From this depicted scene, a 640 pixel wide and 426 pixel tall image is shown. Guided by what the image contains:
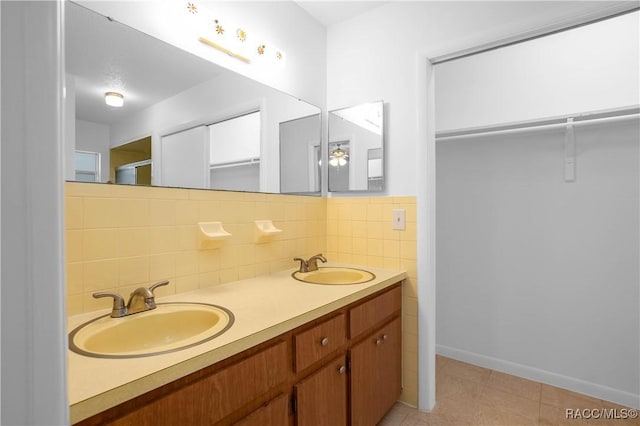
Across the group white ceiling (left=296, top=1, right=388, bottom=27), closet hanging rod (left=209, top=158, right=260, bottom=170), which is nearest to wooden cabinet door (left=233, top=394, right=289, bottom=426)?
closet hanging rod (left=209, top=158, right=260, bottom=170)

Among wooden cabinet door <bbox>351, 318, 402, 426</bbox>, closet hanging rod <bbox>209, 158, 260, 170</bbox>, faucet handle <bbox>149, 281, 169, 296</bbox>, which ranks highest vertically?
closet hanging rod <bbox>209, 158, 260, 170</bbox>

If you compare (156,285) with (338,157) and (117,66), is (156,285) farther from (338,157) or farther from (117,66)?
(338,157)

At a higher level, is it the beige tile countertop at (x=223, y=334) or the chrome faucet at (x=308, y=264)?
the chrome faucet at (x=308, y=264)

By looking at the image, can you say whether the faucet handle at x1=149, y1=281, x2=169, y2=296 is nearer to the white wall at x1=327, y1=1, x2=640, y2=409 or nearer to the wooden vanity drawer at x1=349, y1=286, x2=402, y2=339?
the wooden vanity drawer at x1=349, y1=286, x2=402, y2=339

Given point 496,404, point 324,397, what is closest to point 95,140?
point 324,397

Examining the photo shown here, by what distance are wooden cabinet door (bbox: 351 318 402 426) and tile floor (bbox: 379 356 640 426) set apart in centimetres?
21

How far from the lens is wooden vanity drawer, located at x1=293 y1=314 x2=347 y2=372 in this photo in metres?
1.15

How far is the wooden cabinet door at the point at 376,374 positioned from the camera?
1481 mm

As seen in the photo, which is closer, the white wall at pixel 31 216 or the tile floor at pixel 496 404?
the white wall at pixel 31 216

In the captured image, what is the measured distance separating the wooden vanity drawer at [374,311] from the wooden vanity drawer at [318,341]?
0.07 m

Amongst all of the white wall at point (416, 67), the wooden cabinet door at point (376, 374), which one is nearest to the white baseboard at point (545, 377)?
the white wall at point (416, 67)

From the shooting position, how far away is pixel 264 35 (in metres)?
1.80

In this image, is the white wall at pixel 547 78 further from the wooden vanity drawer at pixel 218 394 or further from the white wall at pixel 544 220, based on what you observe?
the wooden vanity drawer at pixel 218 394

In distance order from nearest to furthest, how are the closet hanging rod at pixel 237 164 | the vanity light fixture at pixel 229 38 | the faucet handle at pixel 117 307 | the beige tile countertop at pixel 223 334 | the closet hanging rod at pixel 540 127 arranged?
1. the beige tile countertop at pixel 223 334
2. the faucet handle at pixel 117 307
3. the vanity light fixture at pixel 229 38
4. the closet hanging rod at pixel 237 164
5. the closet hanging rod at pixel 540 127
